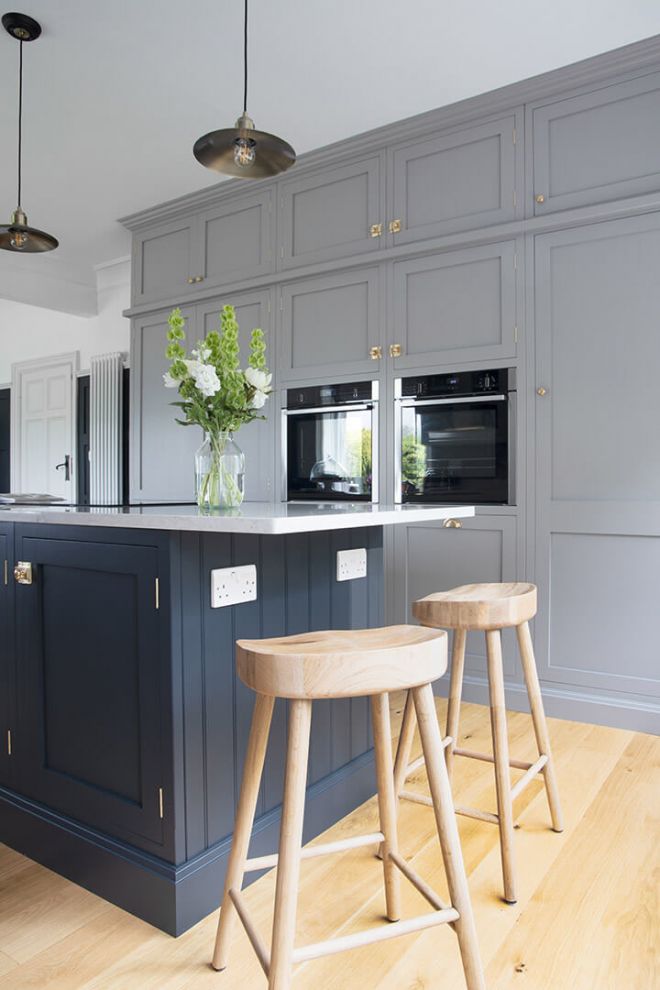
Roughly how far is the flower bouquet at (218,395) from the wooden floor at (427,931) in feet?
3.28

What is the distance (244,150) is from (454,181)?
137 cm

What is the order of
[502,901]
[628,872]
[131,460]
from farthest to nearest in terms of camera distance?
[131,460] → [628,872] → [502,901]

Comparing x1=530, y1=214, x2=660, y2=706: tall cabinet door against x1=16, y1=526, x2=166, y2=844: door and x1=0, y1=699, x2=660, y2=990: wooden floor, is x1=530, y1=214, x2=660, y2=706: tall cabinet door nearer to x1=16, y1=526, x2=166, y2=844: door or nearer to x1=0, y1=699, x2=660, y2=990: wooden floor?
x1=0, y1=699, x2=660, y2=990: wooden floor

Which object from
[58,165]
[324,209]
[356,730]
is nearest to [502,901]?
[356,730]

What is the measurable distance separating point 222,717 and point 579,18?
8.68 ft

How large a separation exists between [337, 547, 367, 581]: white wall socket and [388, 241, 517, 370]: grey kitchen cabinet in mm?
1326

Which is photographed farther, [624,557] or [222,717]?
[624,557]

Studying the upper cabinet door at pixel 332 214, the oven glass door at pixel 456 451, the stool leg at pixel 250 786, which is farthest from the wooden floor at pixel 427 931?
the upper cabinet door at pixel 332 214

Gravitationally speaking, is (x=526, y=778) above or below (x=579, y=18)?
below

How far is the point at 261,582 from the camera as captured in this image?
1.74 meters

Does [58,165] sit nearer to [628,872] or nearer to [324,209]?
[324,209]

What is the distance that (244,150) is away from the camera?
2041mm

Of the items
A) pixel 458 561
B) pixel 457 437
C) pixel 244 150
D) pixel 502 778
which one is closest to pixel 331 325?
pixel 457 437

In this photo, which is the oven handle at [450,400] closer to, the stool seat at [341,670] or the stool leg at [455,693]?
the stool leg at [455,693]
